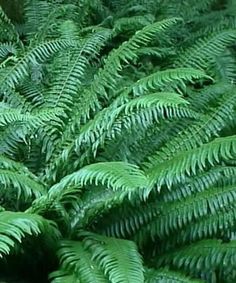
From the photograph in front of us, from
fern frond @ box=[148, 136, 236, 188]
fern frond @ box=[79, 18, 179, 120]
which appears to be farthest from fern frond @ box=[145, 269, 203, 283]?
fern frond @ box=[79, 18, 179, 120]

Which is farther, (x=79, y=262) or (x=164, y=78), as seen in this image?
(x=164, y=78)

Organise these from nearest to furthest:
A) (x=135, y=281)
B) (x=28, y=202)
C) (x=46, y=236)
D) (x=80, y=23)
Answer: (x=135, y=281), (x=46, y=236), (x=28, y=202), (x=80, y=23)

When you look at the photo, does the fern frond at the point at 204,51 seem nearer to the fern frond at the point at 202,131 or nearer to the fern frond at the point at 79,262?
the fern frond at the point at 202,131

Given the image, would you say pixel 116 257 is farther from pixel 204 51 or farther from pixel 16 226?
pixel 204 51

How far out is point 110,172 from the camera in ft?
9.60

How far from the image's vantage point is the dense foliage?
3.03 metres

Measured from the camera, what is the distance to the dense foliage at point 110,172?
3029 mm

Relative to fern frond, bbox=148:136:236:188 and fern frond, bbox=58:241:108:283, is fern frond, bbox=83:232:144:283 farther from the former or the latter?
fern frond, bbox=148:136:236:188

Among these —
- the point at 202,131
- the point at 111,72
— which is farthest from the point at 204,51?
the point at 202,131

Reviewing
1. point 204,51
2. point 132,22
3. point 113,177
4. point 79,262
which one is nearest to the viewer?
point 113,177

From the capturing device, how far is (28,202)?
3357 millimetres

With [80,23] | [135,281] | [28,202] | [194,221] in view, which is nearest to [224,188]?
[194,221]

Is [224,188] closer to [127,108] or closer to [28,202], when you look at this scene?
[127,108]

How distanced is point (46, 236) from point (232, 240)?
902 mm
